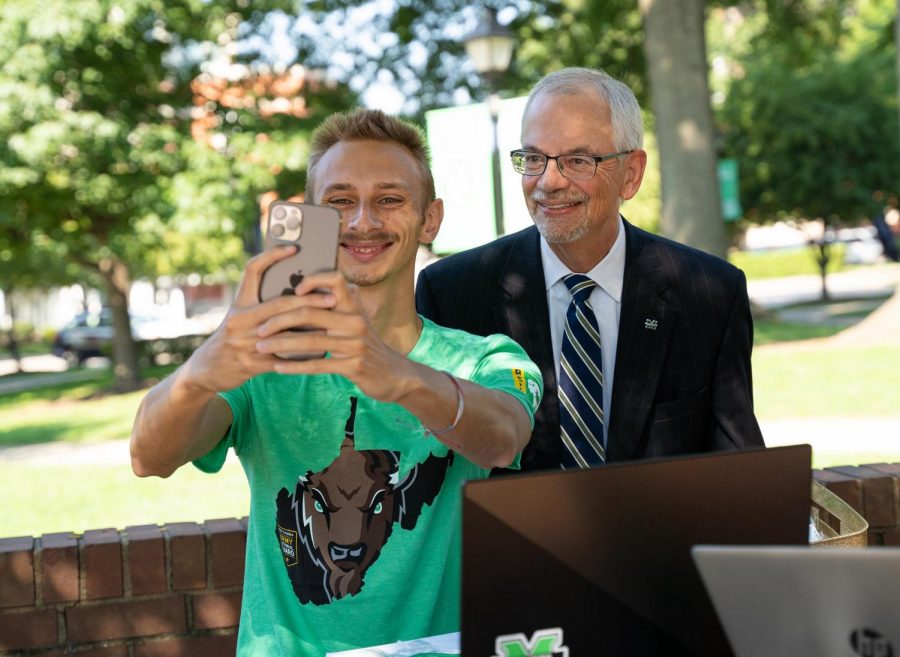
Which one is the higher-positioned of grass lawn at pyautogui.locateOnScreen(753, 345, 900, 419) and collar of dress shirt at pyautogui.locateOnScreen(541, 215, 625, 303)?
collar of dress shirt at pyautogui.locateOnScreen(541, 215, 625, 303)

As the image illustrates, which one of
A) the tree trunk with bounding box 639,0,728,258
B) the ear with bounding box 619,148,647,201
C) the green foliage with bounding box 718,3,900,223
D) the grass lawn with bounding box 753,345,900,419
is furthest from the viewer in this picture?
the green foliage with bounding box 718,3,900,223

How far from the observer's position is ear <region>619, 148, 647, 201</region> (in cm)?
374

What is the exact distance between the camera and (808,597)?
1.45m

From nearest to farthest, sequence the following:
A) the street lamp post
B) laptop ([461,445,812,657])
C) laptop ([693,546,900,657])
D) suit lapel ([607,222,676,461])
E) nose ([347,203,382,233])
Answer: laptop ([693,546,900,657]) → laptop ([461,445,812,657]) → nose ([347,203,382,233]) → suit lapel ([607,222,676,461]) → the street lamp post

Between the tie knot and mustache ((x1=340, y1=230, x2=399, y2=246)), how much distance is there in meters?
1.22

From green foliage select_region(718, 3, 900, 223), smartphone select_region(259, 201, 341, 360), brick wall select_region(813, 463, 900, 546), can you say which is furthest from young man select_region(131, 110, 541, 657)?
green foliage select_region(718, 3, 900, 223)

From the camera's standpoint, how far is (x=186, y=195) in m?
18.1

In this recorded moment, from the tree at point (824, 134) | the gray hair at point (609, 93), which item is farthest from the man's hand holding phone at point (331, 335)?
the tree at point (824, 134)

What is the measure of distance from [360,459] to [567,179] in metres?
1.52

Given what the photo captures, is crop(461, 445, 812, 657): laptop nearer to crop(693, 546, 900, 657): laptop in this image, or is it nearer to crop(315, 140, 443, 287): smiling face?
crop(693, 546, 900, 657): laptop

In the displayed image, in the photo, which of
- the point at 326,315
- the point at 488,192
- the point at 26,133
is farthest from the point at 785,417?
the point at 26,133

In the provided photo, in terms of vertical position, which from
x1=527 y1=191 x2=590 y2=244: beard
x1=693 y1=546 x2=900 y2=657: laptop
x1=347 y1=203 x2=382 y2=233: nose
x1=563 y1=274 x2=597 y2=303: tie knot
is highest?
x1=527 y1=191 x2=590 y2=244: beard

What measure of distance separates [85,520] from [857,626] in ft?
23.7

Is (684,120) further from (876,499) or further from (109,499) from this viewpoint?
(876,499)
